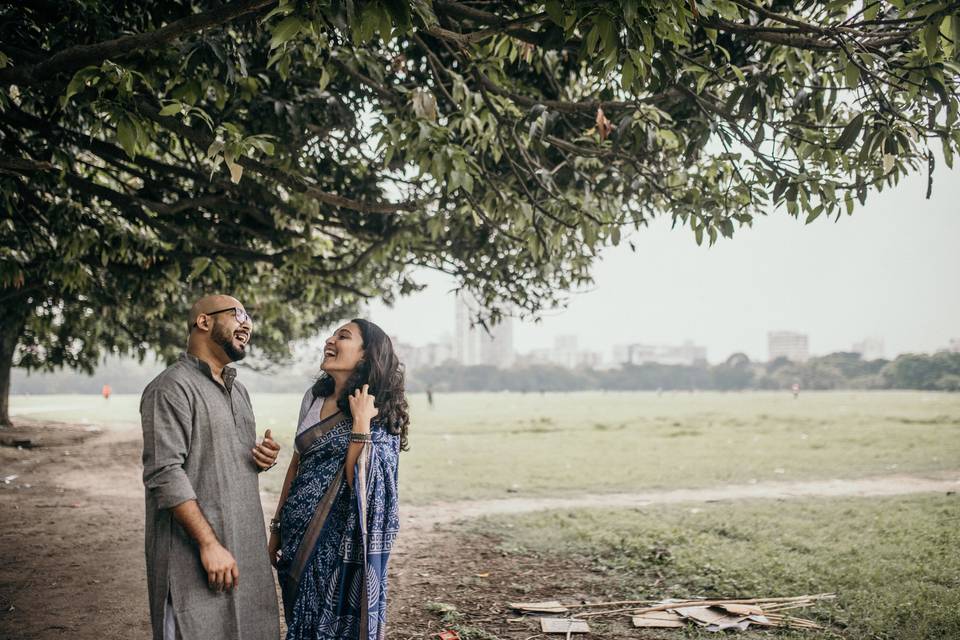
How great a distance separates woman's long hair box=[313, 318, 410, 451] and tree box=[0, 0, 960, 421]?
1.15 m

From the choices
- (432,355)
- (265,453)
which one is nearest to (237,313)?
(265,453)

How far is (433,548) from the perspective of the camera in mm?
8648

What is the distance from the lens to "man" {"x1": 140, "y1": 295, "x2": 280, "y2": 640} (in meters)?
3.15

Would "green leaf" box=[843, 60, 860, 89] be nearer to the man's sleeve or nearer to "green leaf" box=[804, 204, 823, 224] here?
"green leaf" box=[804, 204, 823, 224]

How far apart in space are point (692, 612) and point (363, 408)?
381 cm

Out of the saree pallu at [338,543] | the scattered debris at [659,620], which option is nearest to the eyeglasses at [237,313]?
the saree pallu at [338,543]

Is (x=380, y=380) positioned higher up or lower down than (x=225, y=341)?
lower down

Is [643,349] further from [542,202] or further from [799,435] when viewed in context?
[542,202]

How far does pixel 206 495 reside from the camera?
3.31 meters

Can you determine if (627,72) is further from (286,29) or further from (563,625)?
(563,625)

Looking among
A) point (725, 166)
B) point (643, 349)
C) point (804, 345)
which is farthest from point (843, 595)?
point (643, 349)

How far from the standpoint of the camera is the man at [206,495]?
3152 mm

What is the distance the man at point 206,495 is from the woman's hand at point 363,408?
46 centimetres

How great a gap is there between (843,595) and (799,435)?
65.6 ft
